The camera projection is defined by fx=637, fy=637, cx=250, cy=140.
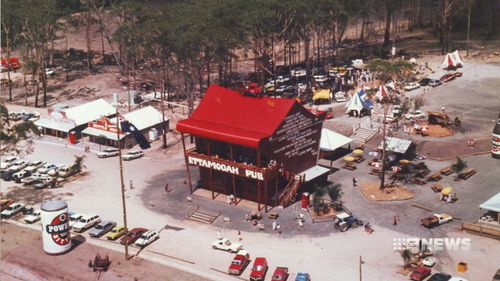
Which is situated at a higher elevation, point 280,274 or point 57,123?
point 57,123

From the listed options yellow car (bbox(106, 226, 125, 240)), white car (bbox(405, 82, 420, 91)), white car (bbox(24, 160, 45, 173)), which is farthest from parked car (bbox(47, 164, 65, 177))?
white car (bbox(405, 82, 420, 91))

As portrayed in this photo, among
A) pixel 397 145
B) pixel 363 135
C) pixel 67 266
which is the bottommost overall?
pixel 67 266

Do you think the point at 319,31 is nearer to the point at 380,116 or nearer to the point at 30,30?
the point at 380,116

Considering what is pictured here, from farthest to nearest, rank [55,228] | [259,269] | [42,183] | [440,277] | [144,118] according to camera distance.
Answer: [144,118] → [42,183] → [55,228] → [259,269] → [440,277]

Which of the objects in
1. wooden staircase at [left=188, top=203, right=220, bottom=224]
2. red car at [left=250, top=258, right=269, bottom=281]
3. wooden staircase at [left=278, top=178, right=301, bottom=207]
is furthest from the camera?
wooden staircase at [left=278, top=178, right=301, bottom=207]

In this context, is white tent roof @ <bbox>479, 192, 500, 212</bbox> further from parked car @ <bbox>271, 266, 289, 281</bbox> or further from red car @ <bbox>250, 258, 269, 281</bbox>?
red car @ <bbox>250, 258, 269, 281</bbox>

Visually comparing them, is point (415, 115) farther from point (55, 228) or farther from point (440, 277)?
point (55, 228)

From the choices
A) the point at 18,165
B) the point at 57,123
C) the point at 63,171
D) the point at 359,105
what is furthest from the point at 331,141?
the point at 57,123
